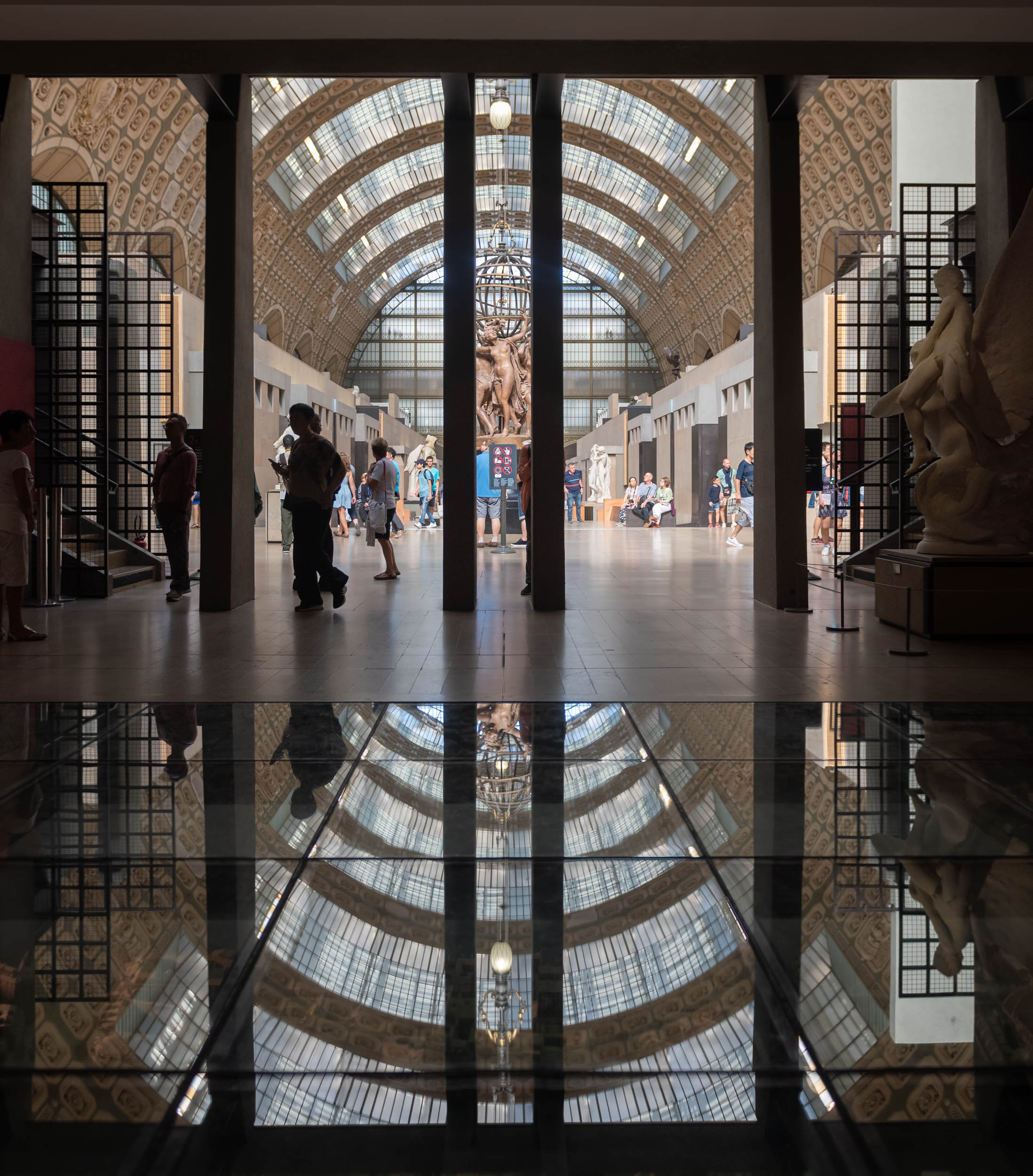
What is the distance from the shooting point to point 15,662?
7031 mm

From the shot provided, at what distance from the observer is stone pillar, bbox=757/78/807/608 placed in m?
10.3

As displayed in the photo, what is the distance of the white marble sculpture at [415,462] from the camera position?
32500mm

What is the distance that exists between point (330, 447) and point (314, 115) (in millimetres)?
25614

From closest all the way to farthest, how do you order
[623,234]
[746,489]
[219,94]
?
[219,94], [746,489], [623,234]

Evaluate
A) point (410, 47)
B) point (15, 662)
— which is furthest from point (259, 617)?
point (410, 47)

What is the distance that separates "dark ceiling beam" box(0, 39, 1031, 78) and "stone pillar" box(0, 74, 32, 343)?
2.92 metres

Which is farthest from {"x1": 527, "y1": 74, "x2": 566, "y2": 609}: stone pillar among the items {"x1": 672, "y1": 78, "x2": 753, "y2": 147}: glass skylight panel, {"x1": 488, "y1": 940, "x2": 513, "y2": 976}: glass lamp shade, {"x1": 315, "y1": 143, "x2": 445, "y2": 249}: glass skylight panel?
{"x1": 315, "y1": 143, "x2": 445, "y2": 249}: glass skylight panel

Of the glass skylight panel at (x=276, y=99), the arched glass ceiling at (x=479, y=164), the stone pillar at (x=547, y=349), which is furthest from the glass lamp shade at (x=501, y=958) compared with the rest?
the arched glass ceiling at (x=479, y=164)

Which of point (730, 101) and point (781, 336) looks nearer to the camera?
point (781, 336)

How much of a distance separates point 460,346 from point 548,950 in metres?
8.25

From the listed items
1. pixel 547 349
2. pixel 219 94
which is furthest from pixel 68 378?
pixel 547 349

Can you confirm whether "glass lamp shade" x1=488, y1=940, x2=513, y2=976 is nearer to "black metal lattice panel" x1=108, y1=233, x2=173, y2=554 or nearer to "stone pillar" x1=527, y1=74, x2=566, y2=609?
"stone pillar" x1=527, y1=74, x2=566, y2=609

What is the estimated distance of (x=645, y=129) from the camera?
1462 inches

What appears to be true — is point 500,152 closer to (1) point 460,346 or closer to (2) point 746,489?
(2) point 746,489
